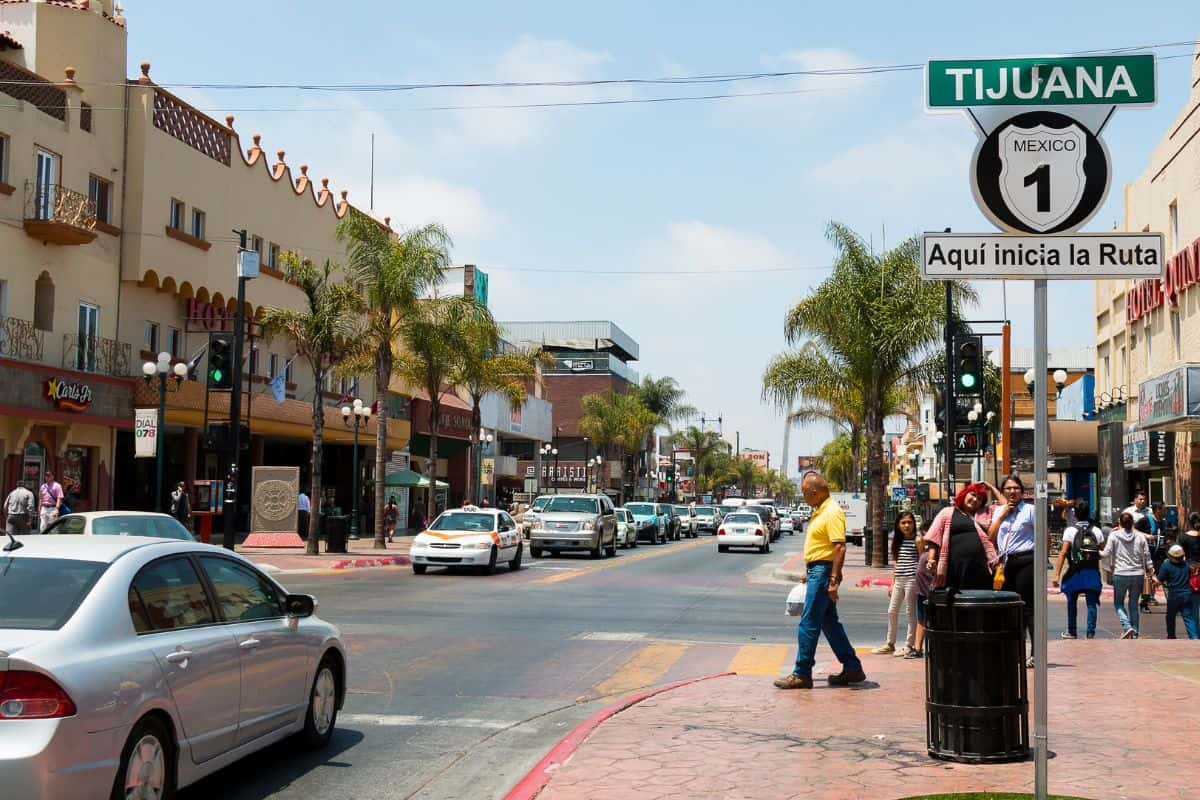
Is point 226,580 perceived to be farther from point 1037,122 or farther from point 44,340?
point 44,340

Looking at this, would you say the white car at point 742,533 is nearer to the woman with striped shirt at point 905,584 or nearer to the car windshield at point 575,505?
the car windshield at point 575,505

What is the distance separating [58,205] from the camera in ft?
101

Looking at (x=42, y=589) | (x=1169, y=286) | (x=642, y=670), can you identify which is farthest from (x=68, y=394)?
(x=1169, y=286)

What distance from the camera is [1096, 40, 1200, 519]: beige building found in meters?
A: 29.8

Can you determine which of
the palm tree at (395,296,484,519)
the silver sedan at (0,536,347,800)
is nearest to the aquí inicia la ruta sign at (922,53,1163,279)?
the silver sedan at (0,536,347,800)

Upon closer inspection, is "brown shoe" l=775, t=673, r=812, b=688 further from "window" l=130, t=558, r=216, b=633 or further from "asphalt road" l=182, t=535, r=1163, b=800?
"window" l=130, t=558, r=216, b=633

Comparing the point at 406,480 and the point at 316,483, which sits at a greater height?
the point at 406,480

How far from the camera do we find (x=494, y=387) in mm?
47594

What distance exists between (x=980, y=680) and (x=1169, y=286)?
1105 inches

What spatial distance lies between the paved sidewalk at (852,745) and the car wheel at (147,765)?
1.99 metres

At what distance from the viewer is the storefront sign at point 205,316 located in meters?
36.9

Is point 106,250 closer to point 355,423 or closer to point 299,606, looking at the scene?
point 355,423

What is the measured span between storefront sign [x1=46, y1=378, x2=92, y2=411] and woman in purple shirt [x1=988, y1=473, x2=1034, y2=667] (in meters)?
24.1

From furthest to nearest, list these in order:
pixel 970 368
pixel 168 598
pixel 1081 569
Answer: pixel 970 368
pixel 1081 569
pixel 168 598
